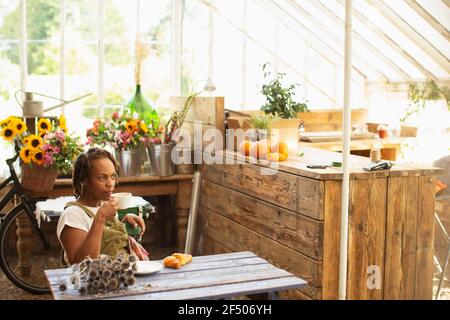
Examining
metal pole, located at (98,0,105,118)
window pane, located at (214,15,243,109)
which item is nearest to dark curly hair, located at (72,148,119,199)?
metal pole, located at (98,0,105,118)

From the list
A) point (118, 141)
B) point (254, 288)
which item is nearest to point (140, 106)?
point (118, 141)

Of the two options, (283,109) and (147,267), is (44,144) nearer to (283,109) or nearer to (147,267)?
(283,109)

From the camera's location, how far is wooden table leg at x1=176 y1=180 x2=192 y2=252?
4.79m

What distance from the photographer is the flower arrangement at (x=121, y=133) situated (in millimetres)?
4465

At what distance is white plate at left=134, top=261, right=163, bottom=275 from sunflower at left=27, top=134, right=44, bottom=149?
1.84 meters

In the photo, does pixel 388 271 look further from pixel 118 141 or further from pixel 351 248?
pixel 118 141

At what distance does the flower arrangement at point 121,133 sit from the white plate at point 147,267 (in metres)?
2.20

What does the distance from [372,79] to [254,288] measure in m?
5.33

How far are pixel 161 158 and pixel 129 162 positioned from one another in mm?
223

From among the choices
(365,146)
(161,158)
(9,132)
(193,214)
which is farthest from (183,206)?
(365,146)

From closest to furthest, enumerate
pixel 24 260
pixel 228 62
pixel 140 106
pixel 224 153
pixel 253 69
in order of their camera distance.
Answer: pixel 24 260 → pixel 224 153 → pixel 140 106 → pixel 228 62 → pixel 253 69

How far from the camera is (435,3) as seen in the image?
5.26 metres

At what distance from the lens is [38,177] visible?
158 inches

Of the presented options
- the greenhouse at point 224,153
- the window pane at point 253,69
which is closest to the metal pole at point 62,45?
the greenhouse at point 224,153
